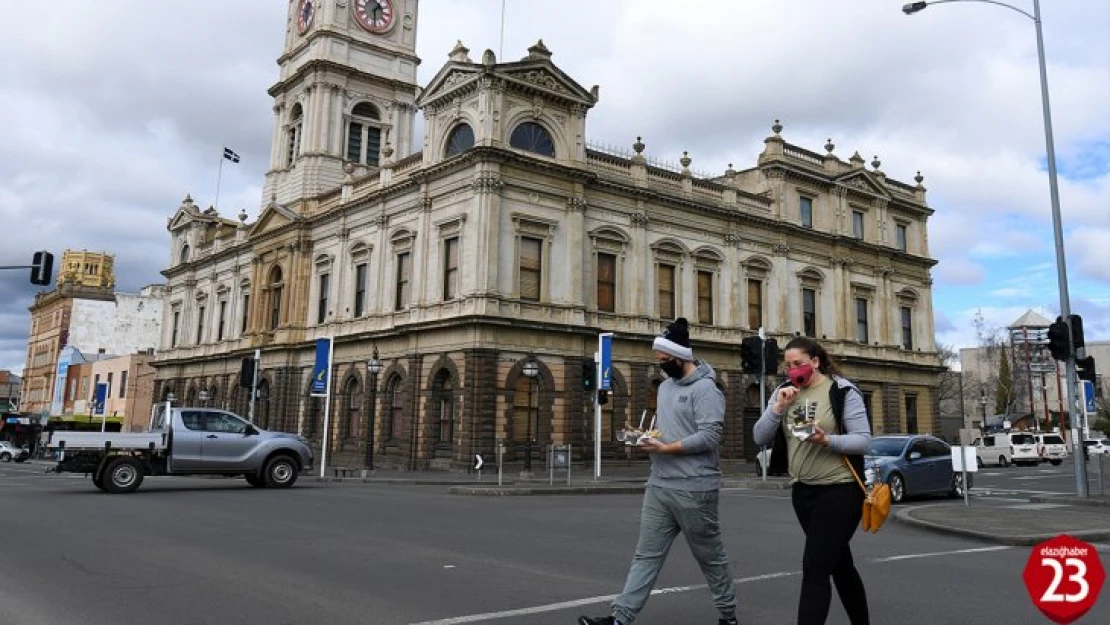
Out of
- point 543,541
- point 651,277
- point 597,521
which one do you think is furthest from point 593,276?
point 543,541

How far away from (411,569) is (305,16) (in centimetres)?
4653

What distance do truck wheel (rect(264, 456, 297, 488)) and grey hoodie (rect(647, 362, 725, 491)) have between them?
16542mm

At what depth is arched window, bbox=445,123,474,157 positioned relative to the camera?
3238cm

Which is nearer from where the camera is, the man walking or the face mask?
the face mask

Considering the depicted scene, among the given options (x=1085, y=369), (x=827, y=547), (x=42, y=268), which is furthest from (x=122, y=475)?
(x=1085, y=369)

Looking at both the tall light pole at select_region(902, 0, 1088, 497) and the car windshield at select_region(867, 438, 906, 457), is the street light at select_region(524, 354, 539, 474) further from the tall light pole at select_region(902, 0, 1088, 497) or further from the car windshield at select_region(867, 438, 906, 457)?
the tall light pole at select_region(902, 0, 1088, 497)

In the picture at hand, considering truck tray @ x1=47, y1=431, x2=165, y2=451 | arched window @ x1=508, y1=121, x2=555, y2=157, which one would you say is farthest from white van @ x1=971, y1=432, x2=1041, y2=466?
truck tray @ x1=47, y1=431, x2=165, y2=451

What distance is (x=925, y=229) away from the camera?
49.3 metres

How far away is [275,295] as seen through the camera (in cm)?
4353

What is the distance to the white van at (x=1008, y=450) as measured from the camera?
1699 inches

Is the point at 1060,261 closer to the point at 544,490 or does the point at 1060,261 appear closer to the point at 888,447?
the point at 888,447

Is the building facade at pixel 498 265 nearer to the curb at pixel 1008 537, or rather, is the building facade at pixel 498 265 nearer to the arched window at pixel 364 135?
the arched window at pixel 364 135

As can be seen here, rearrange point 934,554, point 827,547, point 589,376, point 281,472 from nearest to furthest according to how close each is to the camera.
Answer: point 827,547 < point 934,554 < point 281,472 < point 589,376

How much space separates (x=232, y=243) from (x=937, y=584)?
155 feet
